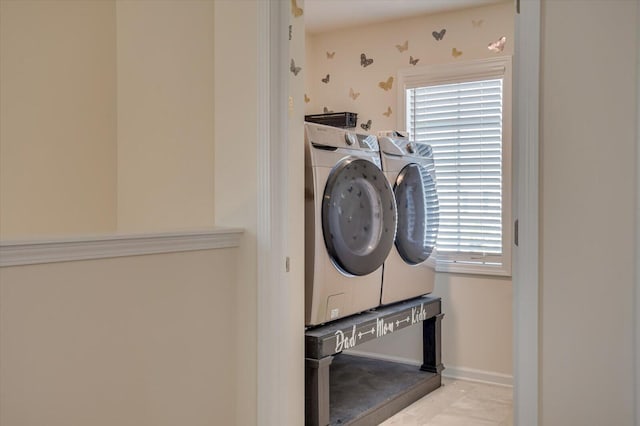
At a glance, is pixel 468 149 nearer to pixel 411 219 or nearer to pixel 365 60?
pixel 411 219

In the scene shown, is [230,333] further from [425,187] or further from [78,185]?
[425,187]

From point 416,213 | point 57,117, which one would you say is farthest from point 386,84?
point 57,117

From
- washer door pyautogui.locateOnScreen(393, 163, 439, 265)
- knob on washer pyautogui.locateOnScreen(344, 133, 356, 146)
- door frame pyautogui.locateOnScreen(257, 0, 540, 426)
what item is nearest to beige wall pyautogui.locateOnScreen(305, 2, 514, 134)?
washer door pyautogui.locateOnScreen(393, 163, 439, 265)

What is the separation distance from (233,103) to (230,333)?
912mm

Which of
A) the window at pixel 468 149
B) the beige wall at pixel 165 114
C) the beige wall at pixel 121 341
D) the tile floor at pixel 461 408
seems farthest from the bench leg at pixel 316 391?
the window at pixel 468 149

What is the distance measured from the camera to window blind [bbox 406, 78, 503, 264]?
380 centimetres

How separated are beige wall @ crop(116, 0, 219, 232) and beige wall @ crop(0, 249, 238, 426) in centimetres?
39

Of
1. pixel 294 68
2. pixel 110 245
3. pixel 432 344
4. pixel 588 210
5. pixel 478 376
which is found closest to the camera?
pixel 588 210

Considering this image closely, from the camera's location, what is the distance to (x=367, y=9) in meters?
3.86

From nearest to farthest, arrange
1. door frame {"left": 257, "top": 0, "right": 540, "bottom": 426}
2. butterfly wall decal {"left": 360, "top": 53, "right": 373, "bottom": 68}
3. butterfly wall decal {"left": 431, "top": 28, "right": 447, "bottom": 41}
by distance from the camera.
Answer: door frame {"left": 257, "top": 0, "right": 540, "bottom": 426} → butterfly wall decal {"left": 431, "top": 28, "right": 447, "bottom": 41} → butterfly wall decal {"left": 360, "top": 53, "right": 373, "bottom": 68}

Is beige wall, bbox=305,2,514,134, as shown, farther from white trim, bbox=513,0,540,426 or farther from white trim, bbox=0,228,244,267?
white trim, bbox=0,228,244,267

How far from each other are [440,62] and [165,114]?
2.07 meters

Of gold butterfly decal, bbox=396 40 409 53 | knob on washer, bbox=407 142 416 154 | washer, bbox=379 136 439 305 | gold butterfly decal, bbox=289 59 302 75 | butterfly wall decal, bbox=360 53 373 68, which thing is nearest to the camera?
gold butterfly decal, bbox=289 59 302 75

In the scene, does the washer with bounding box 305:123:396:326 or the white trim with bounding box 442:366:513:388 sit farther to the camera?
the white trim with bounding box 442:366:513:388
